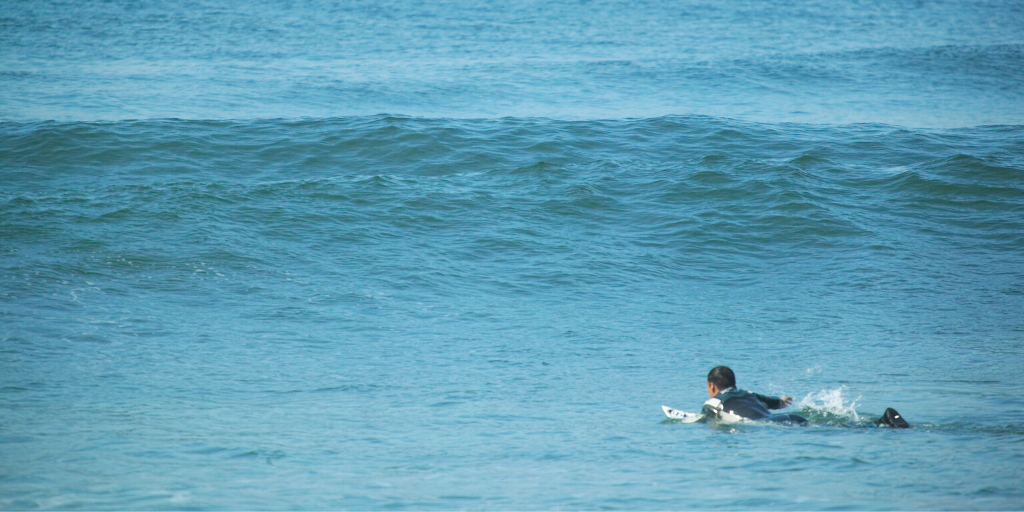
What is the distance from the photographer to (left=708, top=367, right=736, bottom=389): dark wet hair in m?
7.03

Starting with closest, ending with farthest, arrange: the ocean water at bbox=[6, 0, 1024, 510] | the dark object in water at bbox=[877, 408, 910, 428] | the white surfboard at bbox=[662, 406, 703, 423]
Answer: the ocean water at bbox=[6, 0, 1024, 510] < the dark object in water at bbox=[877, 408, 910, 428] < the white surfboard at bbox=[662, 406, 703, 423]

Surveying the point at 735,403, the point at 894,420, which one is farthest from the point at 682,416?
the point at 894,420

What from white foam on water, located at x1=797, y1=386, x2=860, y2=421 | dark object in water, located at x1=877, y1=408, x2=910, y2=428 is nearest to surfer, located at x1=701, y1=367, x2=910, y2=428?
dark object in water, located at x1=877, y1=408, x2=910, y2=428

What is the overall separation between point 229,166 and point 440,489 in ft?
37.3

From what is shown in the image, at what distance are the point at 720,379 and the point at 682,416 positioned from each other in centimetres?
49

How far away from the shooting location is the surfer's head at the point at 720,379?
23.1 ft

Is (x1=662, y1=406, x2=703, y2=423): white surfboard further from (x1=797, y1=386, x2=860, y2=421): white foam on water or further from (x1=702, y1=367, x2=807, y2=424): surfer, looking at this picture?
(x1=797, y1=386, x2=860, y2=421): white foam on water

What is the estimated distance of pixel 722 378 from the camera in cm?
703

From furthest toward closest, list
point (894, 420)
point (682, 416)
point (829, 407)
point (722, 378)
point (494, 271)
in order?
point (494, 271), point (829, 407), point (722, 378), point (682, 416), point (894, 420)

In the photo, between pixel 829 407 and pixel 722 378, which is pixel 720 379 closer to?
pixel 722 378

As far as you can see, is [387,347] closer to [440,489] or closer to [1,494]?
[440,489]

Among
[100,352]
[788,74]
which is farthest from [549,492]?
[788,74]

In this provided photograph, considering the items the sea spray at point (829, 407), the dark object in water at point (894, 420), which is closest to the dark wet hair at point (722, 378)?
the sea spray at point (829, 407)

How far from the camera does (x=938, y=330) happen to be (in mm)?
9359
